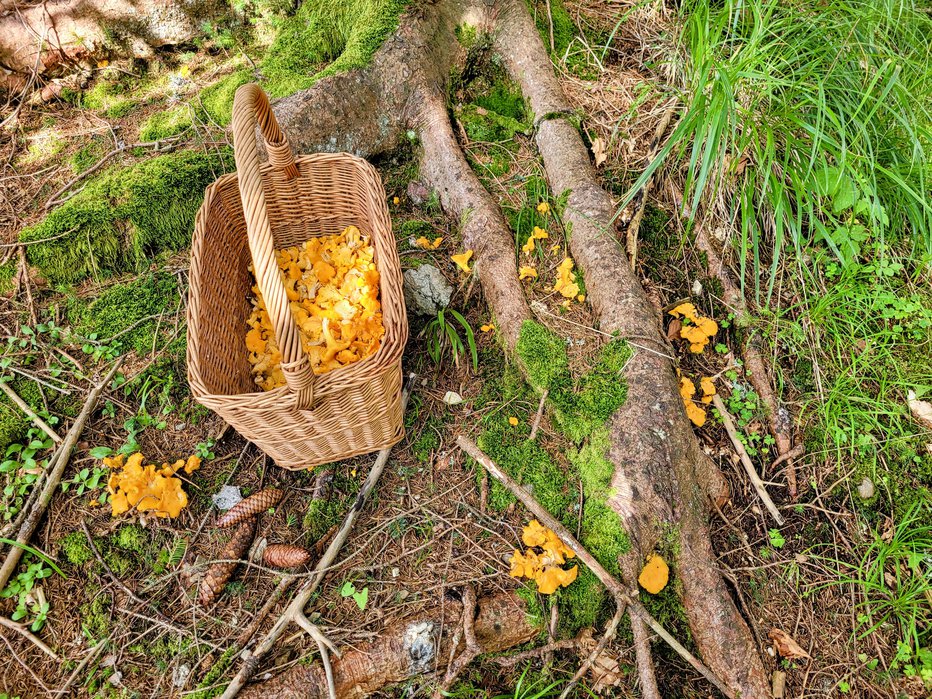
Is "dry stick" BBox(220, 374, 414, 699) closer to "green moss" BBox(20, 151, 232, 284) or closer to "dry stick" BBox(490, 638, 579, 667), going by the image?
"dry stick" BBox(490, 638, 579, 667)

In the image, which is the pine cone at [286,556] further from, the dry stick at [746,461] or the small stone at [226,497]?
the dry stick at [746,461]

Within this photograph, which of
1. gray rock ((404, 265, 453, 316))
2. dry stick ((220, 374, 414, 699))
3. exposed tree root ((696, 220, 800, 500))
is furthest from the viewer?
gray rock ((404, 265, 453, 316))

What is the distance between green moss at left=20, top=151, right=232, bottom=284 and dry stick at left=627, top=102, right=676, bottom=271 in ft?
7.64

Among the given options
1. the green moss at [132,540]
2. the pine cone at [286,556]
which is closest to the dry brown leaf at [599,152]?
the pine cone at [286,556]

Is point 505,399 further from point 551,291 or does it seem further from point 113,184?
point 113,184

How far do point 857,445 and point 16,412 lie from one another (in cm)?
403

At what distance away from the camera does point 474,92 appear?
3498 millimetres

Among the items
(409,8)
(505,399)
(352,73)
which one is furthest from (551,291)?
(409,8)

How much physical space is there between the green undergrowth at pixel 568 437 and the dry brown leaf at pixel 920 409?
1.50 m

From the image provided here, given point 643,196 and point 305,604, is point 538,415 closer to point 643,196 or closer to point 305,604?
point 305,604

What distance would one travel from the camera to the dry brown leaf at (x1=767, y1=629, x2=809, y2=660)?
7.02ft

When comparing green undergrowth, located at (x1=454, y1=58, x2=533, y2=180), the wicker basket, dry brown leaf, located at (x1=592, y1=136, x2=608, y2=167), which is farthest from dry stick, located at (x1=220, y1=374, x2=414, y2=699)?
dry brown leaf, located at (x1=592, y1=136, x2=608, y2=167)

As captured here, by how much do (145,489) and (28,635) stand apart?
669 millimetres

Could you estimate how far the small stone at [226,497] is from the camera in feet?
7.82
